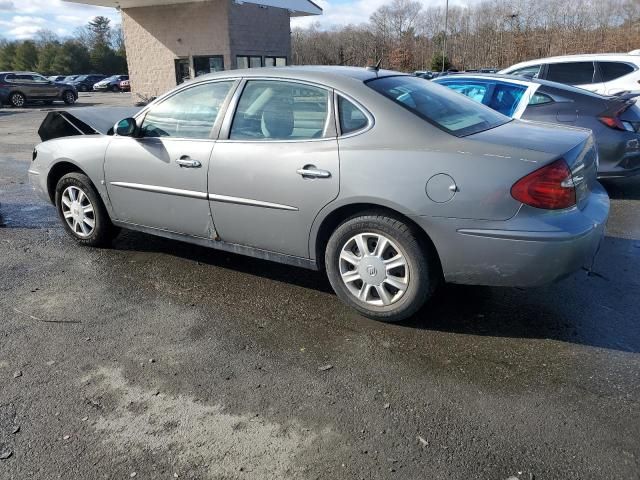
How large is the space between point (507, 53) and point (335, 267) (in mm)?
48119

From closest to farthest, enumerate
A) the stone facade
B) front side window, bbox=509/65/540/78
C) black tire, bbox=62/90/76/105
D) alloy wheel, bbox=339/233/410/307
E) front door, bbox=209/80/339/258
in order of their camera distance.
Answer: alloy wheel, bbox=339/233/410/307 → front door, bbox=209/80/339/258 → front side window, bbox=509/65/540/78 → the stone facade → black tire, bbox=62/90/76/105

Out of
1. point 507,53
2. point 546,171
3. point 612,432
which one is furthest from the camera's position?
point 507,53

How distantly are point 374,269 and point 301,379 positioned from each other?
90cm

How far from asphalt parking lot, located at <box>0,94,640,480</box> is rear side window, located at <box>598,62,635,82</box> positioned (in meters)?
5.29

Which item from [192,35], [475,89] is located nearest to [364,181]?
[475,89]

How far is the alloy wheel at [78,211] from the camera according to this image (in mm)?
4957

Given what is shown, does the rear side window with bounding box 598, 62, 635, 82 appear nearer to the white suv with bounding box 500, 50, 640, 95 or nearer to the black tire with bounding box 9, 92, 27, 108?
A: the white suv with bounding box 500, 50, 640, 95

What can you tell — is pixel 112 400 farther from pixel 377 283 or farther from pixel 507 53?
pixel 507 53

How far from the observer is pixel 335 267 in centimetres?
363

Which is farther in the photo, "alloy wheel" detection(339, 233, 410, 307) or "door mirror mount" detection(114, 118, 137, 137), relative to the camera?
"door mirror mount" detection(114, 118, 137, 137)

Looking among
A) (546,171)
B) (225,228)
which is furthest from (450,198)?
(225,228)

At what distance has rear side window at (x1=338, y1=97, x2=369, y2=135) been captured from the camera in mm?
3457

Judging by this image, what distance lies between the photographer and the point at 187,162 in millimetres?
4051

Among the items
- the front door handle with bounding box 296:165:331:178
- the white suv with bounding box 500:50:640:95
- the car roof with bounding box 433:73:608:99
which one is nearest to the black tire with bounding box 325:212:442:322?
the front door handle with bounding box 296:165:331:178
